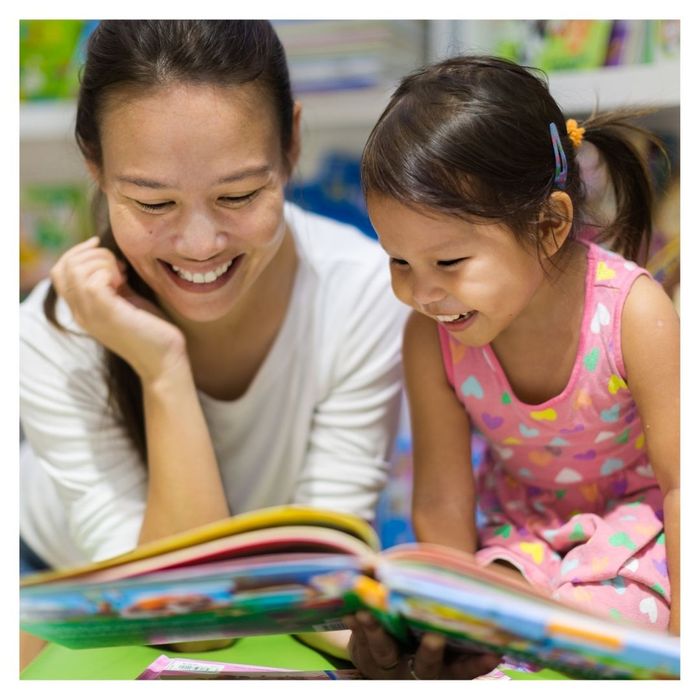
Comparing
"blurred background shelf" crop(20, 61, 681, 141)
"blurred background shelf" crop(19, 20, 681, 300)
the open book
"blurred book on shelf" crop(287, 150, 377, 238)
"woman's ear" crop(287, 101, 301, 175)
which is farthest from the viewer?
"blurred book on shelf" crop(287, 150, 377, 238)

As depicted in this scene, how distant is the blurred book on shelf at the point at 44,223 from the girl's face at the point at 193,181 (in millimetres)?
340

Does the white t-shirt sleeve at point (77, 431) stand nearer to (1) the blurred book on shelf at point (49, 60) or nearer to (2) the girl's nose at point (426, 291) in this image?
(2) the girl's nose at point (426, 291)

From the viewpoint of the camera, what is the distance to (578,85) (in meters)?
1.04

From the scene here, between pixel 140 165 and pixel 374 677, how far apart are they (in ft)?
1.39

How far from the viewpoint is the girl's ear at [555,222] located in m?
0.68

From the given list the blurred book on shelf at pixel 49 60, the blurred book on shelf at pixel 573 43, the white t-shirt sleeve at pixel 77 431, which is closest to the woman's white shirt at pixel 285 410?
the white t-shirt sleeve at pixel 77 431

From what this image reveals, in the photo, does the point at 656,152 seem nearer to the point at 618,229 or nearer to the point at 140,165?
the point at 618,229

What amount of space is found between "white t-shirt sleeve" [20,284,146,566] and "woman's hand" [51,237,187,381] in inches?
2.4

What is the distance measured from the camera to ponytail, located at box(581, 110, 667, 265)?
736 millimetres

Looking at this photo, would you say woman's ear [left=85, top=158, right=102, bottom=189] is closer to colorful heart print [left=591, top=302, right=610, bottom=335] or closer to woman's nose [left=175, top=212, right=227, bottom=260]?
woman's nose [left=175, top=212, right=227, bottom=260]

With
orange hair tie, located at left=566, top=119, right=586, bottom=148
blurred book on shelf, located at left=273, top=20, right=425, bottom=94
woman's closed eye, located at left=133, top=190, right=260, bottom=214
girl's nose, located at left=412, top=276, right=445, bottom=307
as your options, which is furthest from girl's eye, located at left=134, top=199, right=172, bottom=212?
blurred book on shelf, located at left=273, top=20, right=425, bottom=94

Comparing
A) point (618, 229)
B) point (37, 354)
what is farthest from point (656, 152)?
point (37, 354)

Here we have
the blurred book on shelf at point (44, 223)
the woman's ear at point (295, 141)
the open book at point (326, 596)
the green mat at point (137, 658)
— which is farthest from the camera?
the blurred book on shelf at point (44, 223)

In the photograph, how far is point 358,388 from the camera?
876 millimetres
